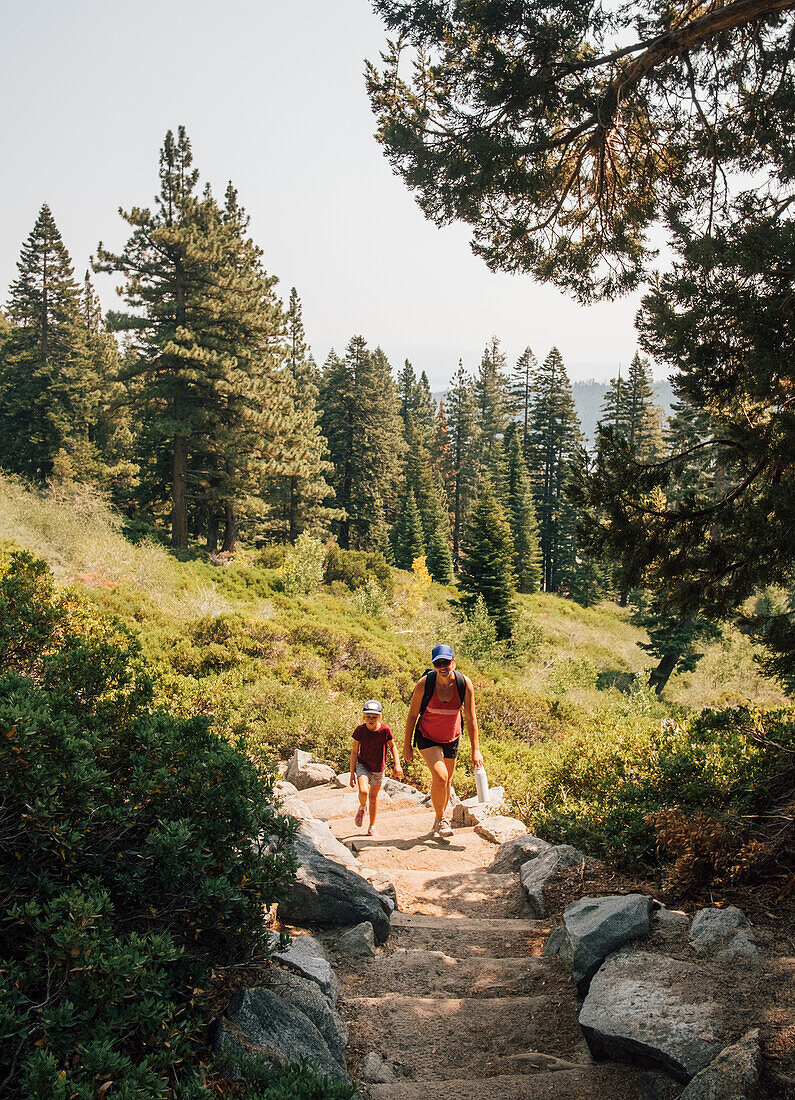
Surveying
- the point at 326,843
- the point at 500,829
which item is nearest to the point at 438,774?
the point at 500,829

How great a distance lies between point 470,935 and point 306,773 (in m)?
4.51

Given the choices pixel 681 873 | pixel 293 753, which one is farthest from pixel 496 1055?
pixel 293 753

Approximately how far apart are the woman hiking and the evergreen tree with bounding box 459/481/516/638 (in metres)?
25.1

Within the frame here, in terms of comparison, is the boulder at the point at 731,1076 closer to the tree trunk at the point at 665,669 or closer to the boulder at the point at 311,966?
the boulder at the point at 311,966

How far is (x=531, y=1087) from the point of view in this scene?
9.59 feet

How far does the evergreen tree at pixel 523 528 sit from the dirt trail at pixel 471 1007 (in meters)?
42.0

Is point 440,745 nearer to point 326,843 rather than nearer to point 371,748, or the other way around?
point 371,748

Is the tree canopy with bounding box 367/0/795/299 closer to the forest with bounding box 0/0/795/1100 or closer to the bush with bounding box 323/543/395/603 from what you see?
the forest with bounding box 0/0/795/1100

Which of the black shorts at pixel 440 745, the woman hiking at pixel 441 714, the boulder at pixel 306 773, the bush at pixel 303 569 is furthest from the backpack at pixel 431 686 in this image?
the bush at pixel 303 569

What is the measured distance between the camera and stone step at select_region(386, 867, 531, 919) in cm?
554

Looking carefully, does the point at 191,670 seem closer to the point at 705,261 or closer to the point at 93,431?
the point at 705,261

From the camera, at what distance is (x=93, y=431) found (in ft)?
119

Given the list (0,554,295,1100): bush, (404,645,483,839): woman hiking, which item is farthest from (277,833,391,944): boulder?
(404,645,483,839): woman hiking

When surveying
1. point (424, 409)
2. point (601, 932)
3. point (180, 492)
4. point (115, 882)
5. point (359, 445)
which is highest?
point (424, 409)
